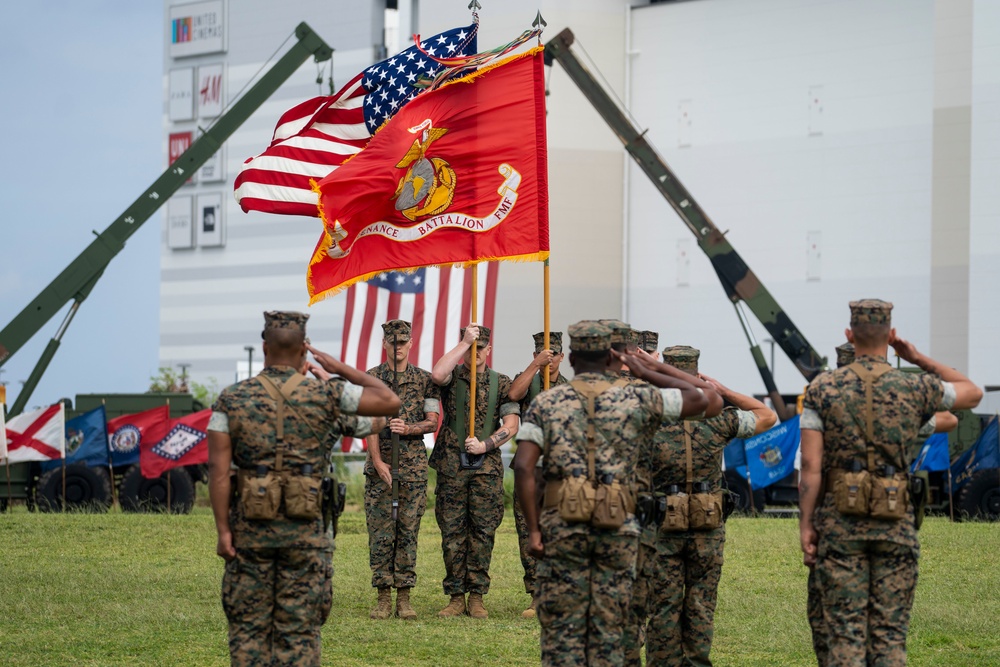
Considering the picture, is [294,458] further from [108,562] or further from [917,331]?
[917,331]

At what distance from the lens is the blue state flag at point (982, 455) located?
19938mm

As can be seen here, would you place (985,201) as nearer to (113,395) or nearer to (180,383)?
(113,395)

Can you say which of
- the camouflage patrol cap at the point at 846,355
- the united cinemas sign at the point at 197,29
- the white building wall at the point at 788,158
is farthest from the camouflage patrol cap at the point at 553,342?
the united cinemas sign at the point at 197,29

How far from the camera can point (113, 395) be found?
886 inches

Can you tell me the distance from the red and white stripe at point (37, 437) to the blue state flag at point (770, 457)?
10.9 m

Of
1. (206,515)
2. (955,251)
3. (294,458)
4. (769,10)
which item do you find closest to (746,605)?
(294,458)

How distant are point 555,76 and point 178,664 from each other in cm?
3508

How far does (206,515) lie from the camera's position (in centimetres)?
1969

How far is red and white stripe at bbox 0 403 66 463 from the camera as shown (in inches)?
803

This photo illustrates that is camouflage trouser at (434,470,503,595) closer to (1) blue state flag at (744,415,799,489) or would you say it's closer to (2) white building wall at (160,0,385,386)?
(1) blue state flag at (744,415,799,489)

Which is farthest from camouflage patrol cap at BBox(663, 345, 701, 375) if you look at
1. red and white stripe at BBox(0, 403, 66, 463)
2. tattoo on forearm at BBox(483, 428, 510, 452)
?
red and white stripe at BBox(0, 403, 66, 463)

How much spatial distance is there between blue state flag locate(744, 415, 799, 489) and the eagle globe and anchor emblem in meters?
11.8

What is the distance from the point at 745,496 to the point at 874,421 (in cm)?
1499

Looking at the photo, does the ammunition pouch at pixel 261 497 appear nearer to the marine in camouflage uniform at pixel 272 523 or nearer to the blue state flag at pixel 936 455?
the marine in camouflage uniform at pixel 272 523
